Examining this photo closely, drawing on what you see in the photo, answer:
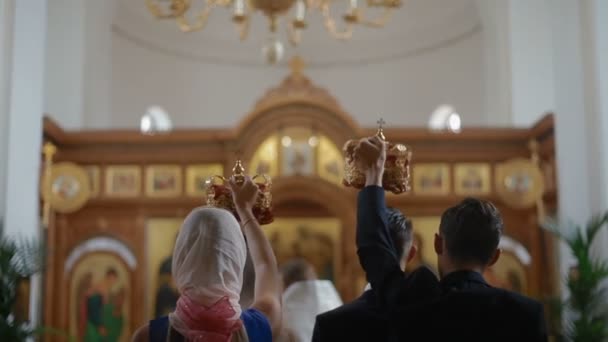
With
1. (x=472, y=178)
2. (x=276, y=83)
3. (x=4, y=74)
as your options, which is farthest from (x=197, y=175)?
(x=276, y=83)

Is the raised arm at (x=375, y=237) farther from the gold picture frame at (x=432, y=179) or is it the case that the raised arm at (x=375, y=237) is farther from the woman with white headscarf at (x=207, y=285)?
the gold picture frame at (x=432, y=179)

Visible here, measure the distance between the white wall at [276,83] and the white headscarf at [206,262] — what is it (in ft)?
50.5

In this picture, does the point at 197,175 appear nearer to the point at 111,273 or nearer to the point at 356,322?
the point at 111,273

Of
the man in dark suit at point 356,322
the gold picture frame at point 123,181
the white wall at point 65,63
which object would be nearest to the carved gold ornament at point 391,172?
the man in dark suit at point 356,322

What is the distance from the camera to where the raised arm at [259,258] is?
3.35 metres

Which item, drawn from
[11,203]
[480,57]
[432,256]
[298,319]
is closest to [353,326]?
[298,319]

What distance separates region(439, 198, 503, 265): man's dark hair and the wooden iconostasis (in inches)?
400

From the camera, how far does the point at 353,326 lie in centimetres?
303

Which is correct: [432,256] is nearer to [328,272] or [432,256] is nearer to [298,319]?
[328,272]

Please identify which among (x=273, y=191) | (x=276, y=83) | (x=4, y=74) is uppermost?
(x=276, y=83)

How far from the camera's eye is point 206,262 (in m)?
3.13

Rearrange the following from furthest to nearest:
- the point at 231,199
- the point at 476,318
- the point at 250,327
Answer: the point at 231,199, the point at 250,327, the point at 476,318

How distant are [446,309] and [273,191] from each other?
10.7m

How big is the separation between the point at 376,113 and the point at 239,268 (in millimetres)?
16862
